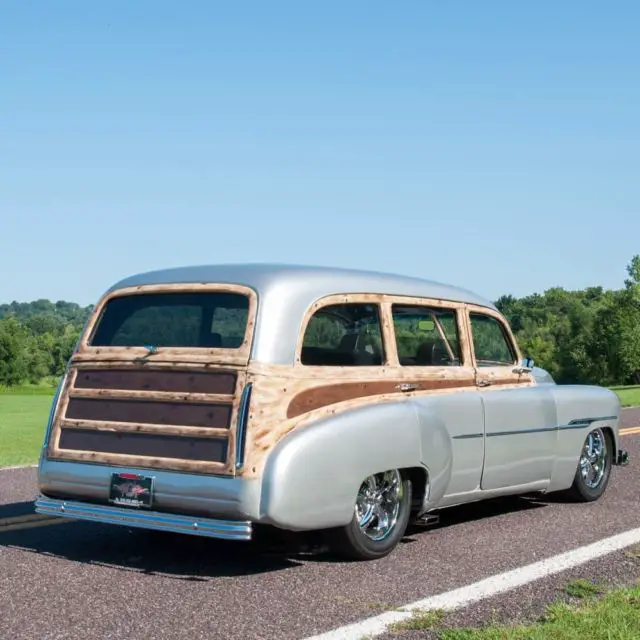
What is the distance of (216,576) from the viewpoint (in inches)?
233

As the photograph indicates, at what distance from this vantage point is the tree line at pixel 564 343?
93812 millimetres

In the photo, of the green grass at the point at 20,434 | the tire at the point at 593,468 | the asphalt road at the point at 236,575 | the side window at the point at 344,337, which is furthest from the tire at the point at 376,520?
the green grass at the point at 20,434

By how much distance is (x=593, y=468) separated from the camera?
909 centimetres

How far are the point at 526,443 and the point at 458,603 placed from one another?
9.40 feet

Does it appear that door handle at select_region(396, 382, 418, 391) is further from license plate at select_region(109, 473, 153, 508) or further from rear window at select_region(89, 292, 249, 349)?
license plate at select_region(109, 473, 153, 508)

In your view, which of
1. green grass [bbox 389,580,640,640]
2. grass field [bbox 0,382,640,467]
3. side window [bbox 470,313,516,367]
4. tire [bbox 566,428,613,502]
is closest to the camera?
green grass [bbox 389,580,640,640]

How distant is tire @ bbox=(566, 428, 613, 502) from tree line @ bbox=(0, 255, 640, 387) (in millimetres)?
76618

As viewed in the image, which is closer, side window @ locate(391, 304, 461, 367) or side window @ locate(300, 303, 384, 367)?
side window @ locate(300, 303, 384, 367)

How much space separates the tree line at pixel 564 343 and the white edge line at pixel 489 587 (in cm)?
7918

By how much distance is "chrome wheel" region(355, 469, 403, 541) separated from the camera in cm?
641

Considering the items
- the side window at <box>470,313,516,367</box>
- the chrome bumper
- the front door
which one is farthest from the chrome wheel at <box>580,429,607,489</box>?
the chrome bumper

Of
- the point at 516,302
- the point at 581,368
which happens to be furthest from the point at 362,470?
the point at 516,302

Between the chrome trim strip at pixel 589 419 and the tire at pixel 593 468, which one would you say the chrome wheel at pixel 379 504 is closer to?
the chrome trim strip at pixel 589 419

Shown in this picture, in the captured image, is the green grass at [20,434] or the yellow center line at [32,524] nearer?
the yellow center line at [32,524]
